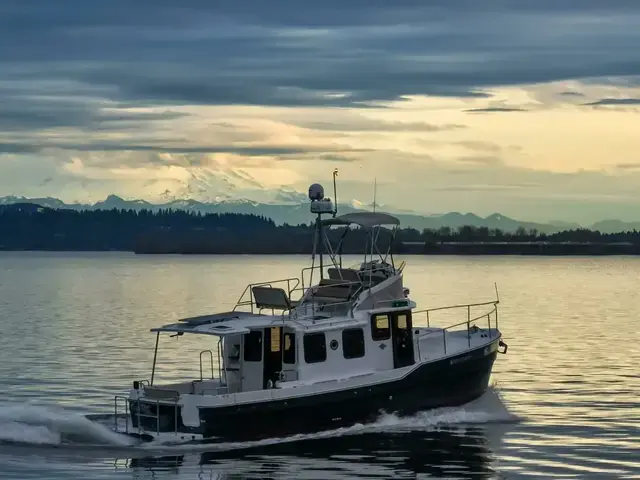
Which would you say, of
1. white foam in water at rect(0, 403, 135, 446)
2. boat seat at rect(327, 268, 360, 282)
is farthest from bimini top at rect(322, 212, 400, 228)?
white foam in water at rect(0, 403, 135, 446)

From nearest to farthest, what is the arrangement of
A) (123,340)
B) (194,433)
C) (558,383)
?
(194,433) < (558,383) < (123,340)

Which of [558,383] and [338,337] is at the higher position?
[338,337]

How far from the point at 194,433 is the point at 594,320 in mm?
44862

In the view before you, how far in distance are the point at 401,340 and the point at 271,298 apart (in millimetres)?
3528

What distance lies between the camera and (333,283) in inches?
1248

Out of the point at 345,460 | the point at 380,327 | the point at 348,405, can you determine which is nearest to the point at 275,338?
the point at 348,405

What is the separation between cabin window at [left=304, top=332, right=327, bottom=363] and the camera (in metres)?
29.3

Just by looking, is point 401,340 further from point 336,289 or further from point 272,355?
point 272,355

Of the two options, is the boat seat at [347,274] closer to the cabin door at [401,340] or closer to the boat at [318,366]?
the boat at [318,366]

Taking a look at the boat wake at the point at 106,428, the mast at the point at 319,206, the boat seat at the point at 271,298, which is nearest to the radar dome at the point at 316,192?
the mast at the point at 319,206

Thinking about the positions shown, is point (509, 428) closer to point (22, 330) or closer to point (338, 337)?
point (338, 337)

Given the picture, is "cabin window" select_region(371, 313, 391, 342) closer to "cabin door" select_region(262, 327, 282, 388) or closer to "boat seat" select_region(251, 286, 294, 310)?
"boat seat" select_region(251, 286, 294, 310)

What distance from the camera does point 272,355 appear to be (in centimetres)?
2927

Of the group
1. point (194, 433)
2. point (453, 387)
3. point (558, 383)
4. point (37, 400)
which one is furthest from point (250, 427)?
point (558, 383)
